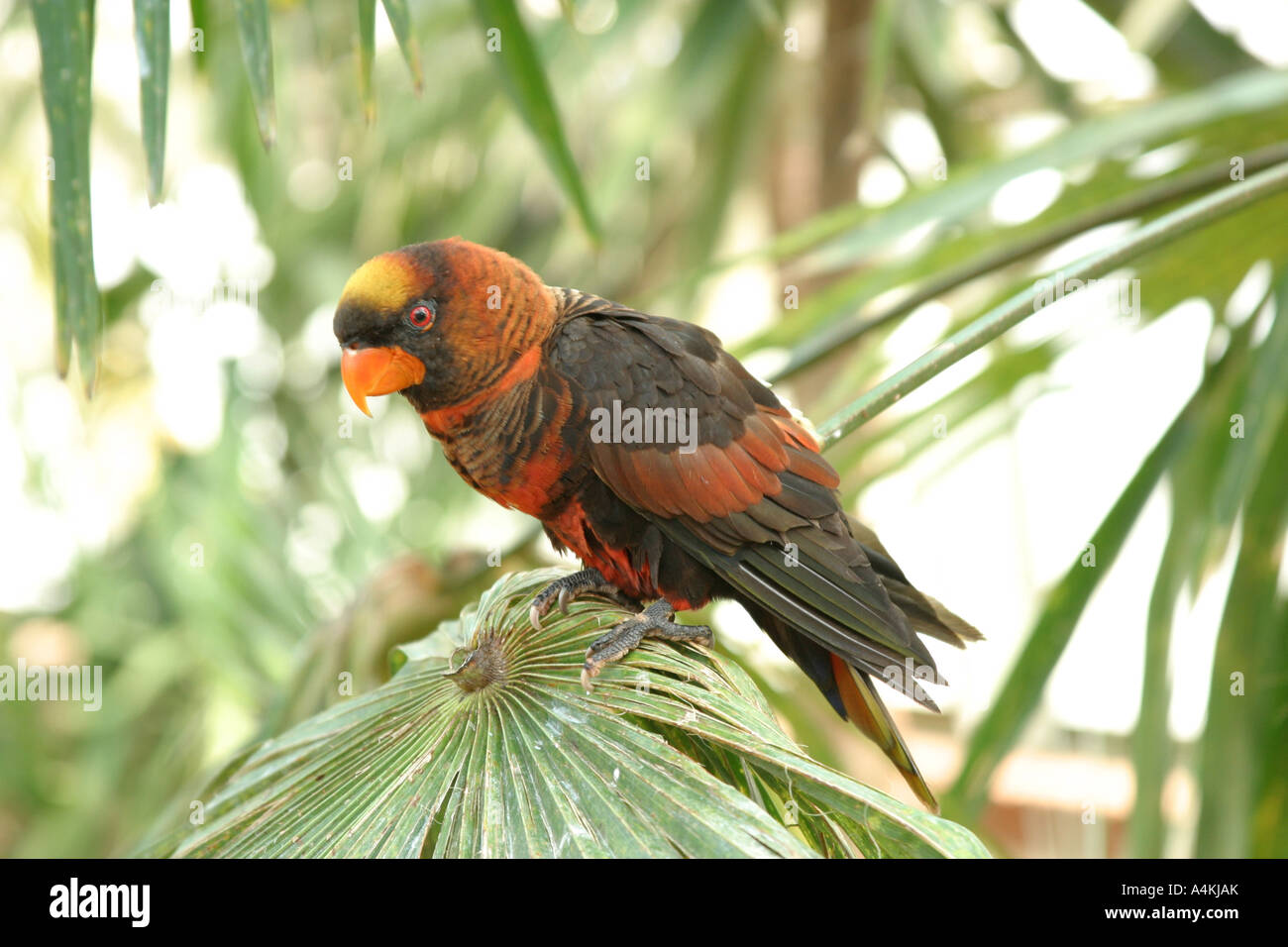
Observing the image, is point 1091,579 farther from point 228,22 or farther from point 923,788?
point 228,22

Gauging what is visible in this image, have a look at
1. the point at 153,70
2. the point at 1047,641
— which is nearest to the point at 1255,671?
the point at 1047,641

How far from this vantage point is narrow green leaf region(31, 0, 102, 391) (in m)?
0.88

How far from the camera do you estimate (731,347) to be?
5.45ft

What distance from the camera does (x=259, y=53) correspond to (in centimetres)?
93

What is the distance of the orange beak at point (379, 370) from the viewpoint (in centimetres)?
128

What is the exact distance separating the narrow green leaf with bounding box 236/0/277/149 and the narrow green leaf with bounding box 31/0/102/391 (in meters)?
0.12

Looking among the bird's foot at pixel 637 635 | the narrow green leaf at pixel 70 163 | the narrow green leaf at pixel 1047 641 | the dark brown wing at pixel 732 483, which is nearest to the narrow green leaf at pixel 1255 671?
the narrow green leaf at pixel 1047 641

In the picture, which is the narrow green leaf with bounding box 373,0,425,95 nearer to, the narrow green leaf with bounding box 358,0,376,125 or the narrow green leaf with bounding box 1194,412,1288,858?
the narrow green leaf with bounding box 358,0,376,125

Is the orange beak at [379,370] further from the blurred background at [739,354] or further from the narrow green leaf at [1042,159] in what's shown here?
the narrow green leaf at [1042,159]

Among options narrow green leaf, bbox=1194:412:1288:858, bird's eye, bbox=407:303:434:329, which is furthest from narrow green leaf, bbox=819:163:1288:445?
bird's eye, bbox=407:303:434:329

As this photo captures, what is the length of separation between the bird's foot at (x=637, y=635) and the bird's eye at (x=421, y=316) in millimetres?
426

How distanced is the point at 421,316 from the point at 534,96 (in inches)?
11.1
